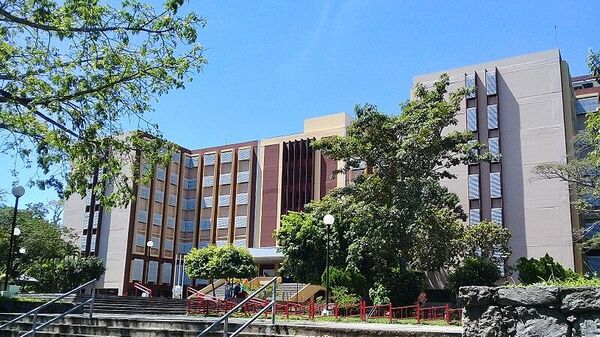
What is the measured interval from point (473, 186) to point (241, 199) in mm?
24476

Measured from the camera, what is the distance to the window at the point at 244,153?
200ft

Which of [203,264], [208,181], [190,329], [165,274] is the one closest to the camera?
[190,329]

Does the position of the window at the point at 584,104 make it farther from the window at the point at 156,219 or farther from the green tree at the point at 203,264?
the window at the point at 156,219

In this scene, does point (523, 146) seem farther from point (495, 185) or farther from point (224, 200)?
point (224, 200)

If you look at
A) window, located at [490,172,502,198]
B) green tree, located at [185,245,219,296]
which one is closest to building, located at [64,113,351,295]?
green tree, located at [185,245,219,296]

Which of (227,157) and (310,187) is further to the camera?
(227,157)

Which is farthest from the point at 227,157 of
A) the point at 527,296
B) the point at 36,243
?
the point at 527,296

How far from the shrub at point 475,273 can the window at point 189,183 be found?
3735cm

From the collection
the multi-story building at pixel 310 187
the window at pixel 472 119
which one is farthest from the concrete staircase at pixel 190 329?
the window at pixel 472 119

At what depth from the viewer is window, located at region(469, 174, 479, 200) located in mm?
45531

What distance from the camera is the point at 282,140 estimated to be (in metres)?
59.3

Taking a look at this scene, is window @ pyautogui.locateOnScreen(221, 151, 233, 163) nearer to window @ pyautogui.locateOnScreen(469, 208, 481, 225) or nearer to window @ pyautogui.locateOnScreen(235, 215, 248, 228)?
window @ pyautogui.locateOnScreen(235, 215, 248, 228)

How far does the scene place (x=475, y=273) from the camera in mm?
31906

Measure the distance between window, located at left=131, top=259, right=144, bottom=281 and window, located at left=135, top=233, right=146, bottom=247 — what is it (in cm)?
165
